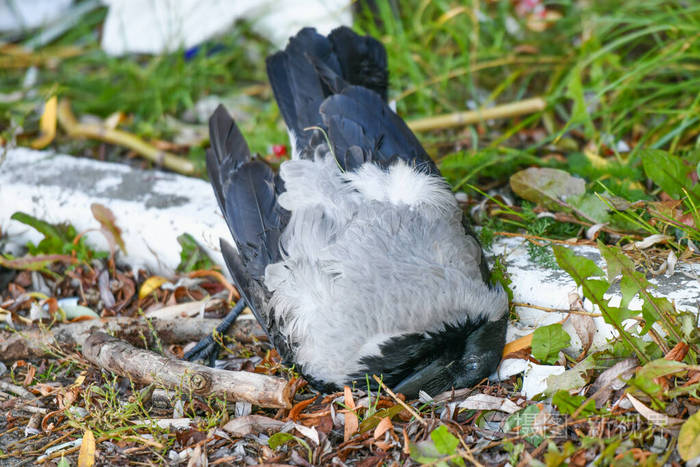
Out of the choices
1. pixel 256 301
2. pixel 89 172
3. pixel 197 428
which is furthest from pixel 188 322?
pixel 89 172

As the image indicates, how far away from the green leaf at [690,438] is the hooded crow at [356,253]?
75 centimetres

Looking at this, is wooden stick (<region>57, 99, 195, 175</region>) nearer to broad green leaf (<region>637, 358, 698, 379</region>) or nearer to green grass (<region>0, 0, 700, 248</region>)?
green grass (<region>0, 0, 700, 248</region>)

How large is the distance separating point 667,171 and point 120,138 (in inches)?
125

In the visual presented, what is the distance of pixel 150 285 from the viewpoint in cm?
352

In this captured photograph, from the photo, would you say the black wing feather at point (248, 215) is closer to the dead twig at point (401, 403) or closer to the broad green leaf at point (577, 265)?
the dead twig at point (401, 403)

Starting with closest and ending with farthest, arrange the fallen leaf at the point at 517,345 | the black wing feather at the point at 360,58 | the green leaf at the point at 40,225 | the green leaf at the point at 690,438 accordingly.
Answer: the green leaf at the point at 690,438
the fallen leaf at the point at 517,345
the black wing feather at the point at 360,58
the green leaf at the point at 40,225

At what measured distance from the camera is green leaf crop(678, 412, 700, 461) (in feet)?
6.72

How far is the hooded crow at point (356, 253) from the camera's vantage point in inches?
102

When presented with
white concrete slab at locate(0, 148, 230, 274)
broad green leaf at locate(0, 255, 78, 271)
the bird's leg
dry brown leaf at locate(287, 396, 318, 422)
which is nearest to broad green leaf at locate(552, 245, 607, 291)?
dry brown leaf at locate(287, 396, 318, 422)

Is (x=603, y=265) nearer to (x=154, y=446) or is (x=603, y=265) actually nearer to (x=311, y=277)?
(x=311, y=277)

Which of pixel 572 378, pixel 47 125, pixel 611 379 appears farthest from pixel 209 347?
pixel 47 125

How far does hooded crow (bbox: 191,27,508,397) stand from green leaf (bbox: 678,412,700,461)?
745mm

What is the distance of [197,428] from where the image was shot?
260 centimetres

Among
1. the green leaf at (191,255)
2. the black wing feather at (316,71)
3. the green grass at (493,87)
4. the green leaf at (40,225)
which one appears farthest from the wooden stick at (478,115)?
the green leaf at (40,225)
